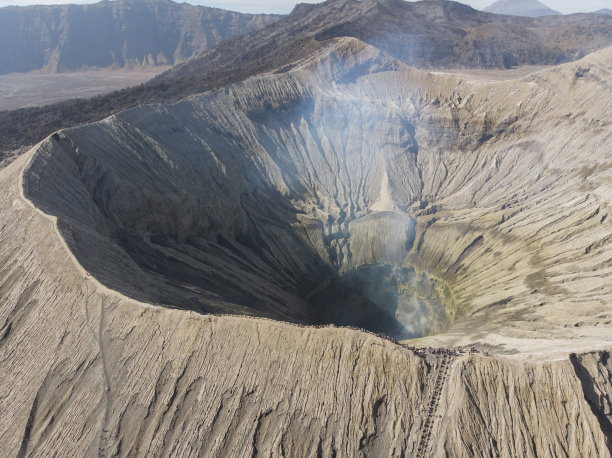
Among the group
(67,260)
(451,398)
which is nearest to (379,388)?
(451,398)

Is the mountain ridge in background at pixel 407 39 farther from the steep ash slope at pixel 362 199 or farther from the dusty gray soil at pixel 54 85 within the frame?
the steep ash slope at pixel 362 199

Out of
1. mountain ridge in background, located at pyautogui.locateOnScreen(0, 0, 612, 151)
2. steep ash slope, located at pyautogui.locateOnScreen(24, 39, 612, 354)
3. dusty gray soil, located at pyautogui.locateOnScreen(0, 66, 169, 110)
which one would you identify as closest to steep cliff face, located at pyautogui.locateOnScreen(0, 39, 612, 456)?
steep ash slope, located at pyautogui.locateOnScreen(24, 39, 612, 354)

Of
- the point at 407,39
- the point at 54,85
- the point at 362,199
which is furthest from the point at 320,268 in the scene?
the point at 54,85

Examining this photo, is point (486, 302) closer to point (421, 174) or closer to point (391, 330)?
point (391, 330)

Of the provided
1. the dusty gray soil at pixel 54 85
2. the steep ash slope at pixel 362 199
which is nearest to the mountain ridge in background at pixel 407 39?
the dusty gray soil at pixel 54 85

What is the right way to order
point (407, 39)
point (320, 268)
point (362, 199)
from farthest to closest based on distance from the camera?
point (407, 39)
point (362, 199)
point (320, 268)

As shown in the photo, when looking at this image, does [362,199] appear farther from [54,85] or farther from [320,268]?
[54,85]

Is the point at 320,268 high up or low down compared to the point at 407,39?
down

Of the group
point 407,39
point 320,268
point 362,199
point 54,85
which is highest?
point 407,39
